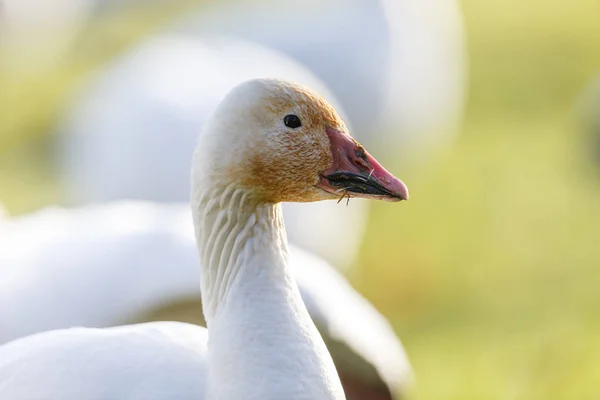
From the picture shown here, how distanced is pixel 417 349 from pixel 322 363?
1.63 metres

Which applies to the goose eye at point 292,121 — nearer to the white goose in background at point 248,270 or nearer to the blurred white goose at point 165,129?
the white goose in background at point 248,270

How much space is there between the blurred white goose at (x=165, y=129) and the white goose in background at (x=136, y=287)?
41cm

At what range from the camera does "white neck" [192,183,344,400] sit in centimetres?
121

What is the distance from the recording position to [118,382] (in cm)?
129

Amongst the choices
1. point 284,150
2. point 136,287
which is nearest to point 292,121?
point 284,150

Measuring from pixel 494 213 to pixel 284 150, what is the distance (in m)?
2.49

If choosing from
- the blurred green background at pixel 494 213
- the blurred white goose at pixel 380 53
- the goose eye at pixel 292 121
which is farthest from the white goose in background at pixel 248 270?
the blurred white goose at pixel 380 53

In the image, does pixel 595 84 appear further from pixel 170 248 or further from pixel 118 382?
pixel 118 382

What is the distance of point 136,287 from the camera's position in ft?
6.06

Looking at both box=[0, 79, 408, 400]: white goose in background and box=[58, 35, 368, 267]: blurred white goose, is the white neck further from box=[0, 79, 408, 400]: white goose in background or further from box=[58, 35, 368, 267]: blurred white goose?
box=[58, 35, 368, 267]: blurred white goose

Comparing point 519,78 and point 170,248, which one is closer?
point 170,248

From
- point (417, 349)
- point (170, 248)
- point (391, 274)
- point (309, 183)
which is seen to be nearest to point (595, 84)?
point (391, 274)

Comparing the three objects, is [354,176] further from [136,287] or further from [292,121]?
[136,287]

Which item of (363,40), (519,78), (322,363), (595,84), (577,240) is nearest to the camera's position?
(322,363)
